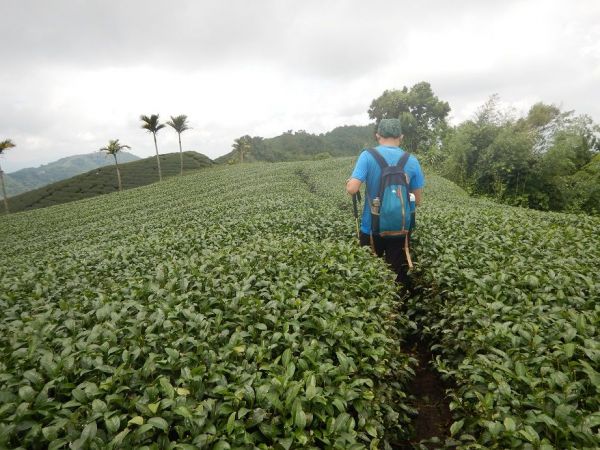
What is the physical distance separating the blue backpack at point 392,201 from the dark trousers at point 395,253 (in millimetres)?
213

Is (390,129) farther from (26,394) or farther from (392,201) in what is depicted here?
(26,394)

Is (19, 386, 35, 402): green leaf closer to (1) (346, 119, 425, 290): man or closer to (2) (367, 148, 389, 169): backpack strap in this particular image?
(1) (346, 119, 425, 290): man

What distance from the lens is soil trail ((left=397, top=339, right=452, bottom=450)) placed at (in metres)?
3.23

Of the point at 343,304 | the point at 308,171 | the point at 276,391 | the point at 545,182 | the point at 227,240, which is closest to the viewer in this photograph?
the point at 276,391

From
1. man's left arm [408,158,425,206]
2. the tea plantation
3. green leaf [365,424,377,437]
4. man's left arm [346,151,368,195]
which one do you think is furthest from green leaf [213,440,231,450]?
man's left arm [408,158,425,206]

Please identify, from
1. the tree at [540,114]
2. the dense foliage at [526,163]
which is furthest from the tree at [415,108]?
the dense foliage at [526,163]

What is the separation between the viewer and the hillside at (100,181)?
2018 inches

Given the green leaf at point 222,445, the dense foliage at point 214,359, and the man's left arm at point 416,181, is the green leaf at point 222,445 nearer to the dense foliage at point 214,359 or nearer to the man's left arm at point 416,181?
the dense foliage at point 214,359

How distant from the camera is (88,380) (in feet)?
7.56

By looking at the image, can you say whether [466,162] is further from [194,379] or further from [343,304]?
[194,379]

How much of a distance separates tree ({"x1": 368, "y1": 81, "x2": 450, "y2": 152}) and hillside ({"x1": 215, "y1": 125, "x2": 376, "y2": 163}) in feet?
121

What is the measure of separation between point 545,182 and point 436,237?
23861 millimetres

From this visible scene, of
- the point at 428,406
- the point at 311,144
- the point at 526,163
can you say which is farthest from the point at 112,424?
the point at 311,144

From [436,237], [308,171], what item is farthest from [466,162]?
[436,237]
